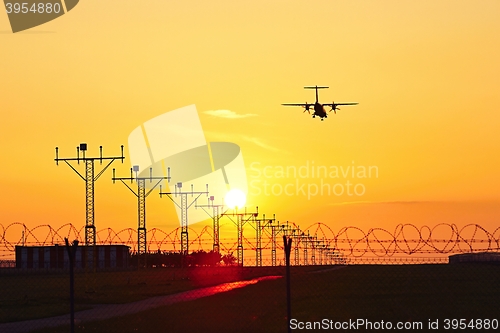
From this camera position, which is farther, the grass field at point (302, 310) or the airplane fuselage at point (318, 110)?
the airplane fuselage at point (318, 110)

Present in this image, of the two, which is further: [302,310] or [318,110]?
[318,110]

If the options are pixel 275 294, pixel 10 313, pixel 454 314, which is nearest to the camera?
pixel 454 314

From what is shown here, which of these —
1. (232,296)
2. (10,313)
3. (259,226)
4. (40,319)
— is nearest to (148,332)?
(40,319)

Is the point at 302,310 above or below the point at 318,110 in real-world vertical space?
below

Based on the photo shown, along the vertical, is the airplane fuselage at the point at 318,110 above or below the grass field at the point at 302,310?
above

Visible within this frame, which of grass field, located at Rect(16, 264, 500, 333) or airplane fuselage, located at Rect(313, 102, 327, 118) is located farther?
airplane fuselage, located at Rect(313, 102, 327, 118)

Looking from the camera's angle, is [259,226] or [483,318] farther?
[259,226]

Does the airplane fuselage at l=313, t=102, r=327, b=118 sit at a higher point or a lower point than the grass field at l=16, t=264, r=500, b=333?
higher

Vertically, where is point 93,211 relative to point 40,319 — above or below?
above

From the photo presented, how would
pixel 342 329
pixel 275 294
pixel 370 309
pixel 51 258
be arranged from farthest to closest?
pixel 51 258 → pixel 275 294 → pixel 370 309 → pixel 342 329

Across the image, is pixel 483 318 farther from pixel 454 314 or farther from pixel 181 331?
pixel 181 331

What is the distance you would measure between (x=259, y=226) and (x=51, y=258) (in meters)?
46.7

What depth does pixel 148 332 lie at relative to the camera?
33.7m

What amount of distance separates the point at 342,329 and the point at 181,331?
6.33 metres
